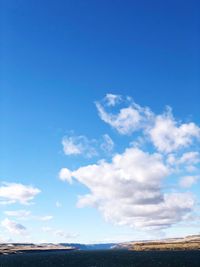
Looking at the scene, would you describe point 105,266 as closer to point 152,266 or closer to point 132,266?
point 132,266

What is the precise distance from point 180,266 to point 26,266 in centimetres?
5860

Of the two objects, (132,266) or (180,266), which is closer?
(180,266)

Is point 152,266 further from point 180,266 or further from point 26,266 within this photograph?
point 26,266

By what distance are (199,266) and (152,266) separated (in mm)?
15125

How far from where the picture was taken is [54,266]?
142 meters

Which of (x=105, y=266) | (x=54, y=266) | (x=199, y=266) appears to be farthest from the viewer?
(x=54, y=266)

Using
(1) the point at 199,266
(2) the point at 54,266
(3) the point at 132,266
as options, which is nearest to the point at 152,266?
(3) the point at 132,266

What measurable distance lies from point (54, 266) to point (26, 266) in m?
10.1

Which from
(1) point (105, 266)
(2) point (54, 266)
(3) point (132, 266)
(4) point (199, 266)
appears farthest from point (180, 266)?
(2) point (54, 266)

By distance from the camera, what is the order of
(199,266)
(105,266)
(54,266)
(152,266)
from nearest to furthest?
(199,266), (152,266), (105,266), (54,266)

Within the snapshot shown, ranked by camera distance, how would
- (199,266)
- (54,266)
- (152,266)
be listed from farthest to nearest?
(54,266), (152,266), (199,266)

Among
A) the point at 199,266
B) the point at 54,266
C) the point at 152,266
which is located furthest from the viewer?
the point at 54,266

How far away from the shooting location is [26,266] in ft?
466

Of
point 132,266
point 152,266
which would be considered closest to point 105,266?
point 132,266
